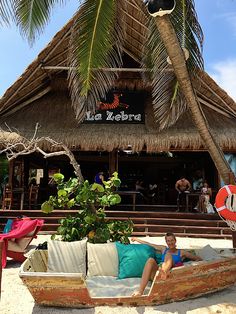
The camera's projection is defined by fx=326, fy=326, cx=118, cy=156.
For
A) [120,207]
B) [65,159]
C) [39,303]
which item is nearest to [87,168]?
[65,159]

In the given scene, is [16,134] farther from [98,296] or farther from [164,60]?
[98,296]

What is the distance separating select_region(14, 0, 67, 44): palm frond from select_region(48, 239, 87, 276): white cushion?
9.24 ft

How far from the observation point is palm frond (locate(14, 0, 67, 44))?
4348 mm

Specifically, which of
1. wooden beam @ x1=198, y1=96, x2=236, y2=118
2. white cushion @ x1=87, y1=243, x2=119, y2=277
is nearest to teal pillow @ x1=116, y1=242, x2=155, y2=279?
white cushion @ x1=87, y1=243, x2=119, y2=277

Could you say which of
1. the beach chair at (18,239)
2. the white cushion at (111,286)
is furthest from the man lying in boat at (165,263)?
the beach chair at (18,239)

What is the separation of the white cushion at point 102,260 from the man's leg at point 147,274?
590 millimetres

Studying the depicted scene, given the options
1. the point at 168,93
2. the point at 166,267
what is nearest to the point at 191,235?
the point at 168,93

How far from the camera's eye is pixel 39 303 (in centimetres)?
348

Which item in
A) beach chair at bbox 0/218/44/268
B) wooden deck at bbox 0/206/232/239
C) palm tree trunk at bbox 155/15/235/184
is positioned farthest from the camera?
wooden deck at bbox 0/206/232/239

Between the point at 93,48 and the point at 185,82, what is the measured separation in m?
1.45

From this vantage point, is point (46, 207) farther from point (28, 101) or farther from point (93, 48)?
point (28, 101)

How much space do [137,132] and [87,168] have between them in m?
5.36

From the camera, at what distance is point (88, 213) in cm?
469

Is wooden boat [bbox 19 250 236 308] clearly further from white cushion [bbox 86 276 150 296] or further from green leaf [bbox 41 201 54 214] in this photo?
green leaf [bbox 41 201 54 214]
